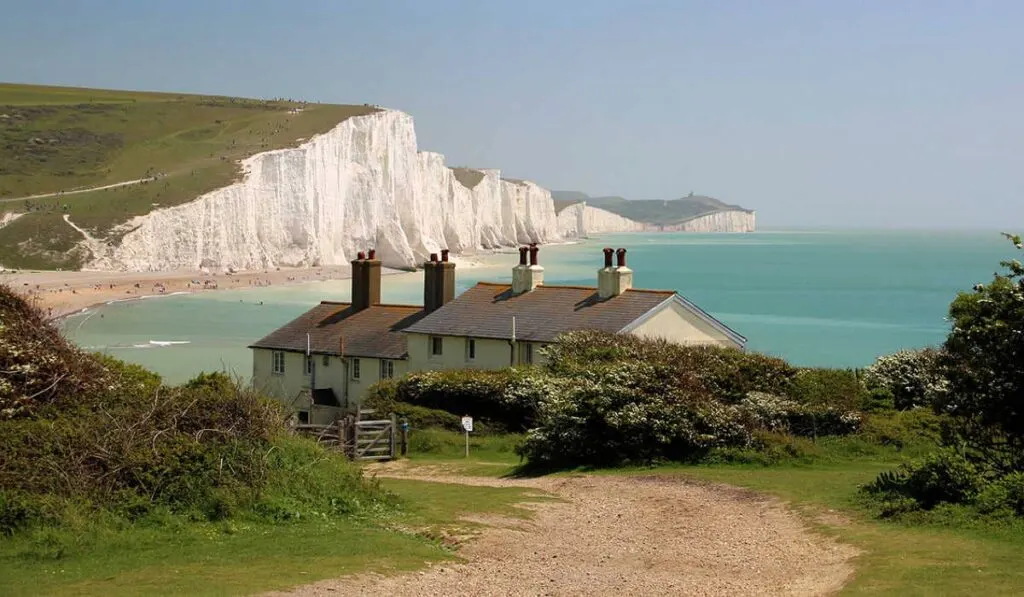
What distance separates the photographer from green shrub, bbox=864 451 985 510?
52.4ft

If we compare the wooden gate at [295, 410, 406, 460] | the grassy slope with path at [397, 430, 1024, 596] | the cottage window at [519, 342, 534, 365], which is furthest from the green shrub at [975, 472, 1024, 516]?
the cottage window at [519, 342, 534, 365]

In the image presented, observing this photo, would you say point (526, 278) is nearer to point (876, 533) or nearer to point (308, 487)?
point (308, 487)

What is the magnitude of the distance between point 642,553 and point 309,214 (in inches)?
4267

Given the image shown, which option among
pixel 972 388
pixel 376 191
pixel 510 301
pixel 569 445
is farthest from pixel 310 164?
pixel 972 388

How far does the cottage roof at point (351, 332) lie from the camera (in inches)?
1357

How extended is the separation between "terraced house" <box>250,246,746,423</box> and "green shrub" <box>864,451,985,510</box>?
1437cm

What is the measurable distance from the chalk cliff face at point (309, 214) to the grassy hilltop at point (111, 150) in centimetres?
218

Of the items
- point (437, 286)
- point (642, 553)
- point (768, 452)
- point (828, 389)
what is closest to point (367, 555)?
point (642, 553)

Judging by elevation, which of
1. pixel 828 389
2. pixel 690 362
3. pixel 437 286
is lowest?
pixel 828 389

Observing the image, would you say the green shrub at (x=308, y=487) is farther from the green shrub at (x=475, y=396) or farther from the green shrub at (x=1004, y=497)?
the green shrub at (x=475, y=396)

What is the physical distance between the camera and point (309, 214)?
121 metres

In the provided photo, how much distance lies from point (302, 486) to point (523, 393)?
42.3 feet

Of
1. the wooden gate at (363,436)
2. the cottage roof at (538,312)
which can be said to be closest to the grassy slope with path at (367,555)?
the wooden gate at (363,436)

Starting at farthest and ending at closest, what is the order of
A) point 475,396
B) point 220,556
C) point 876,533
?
point 475,396 < point 876,533 < point 220,556
